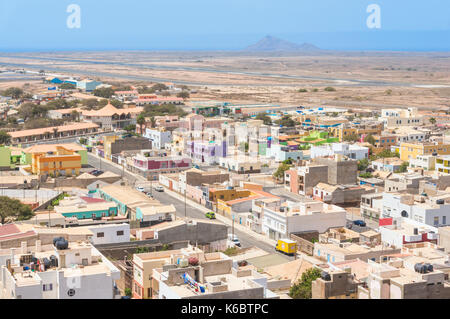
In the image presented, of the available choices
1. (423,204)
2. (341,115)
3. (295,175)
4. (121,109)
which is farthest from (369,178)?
(121,109)

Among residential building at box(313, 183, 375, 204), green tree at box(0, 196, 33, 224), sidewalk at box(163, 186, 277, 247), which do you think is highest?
green tree at box(0, 196, 33, 224)

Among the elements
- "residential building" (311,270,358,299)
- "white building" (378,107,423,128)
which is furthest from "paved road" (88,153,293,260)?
"white building" (378,107,423,128)

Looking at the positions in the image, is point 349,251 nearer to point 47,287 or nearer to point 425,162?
point 47,287

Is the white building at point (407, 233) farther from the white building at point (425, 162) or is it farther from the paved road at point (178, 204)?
the white building at point (425, 162)

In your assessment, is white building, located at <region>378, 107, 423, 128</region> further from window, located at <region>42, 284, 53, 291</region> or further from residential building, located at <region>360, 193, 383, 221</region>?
A: window, located at <region>42, 284, 53, 291</region>

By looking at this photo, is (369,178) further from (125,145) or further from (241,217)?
(125,145)
